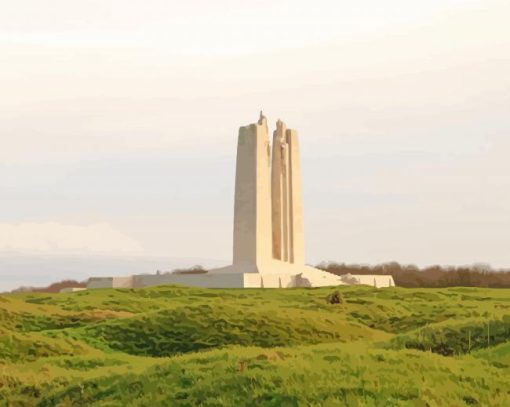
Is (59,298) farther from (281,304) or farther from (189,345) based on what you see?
(189,345)

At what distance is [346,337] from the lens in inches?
1025

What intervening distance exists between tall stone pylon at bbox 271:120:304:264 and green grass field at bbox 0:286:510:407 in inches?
669

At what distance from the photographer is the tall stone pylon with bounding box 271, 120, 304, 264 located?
187 feet

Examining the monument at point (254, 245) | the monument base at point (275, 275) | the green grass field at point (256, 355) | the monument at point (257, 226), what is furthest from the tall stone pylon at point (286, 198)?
the green grass field at point (256, 355)

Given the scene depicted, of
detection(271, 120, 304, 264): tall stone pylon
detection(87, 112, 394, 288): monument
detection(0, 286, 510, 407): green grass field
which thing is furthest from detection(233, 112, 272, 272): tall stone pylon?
detection(0, 286, 510, 407): green grass field

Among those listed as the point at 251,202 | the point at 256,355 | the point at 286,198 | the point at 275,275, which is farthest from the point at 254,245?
the point at 256,355

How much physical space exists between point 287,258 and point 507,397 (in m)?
44.9

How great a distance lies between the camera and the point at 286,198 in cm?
5772

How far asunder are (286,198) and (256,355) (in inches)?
1687

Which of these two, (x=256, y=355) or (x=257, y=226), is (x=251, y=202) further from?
(x=256, y=355)

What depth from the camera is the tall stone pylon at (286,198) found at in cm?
5700

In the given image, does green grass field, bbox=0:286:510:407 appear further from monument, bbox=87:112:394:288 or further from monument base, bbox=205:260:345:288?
monument, bbox=87:112:394:288

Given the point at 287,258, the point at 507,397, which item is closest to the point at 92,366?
the point at 507,397

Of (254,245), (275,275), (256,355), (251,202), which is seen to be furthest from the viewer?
(251,202)
